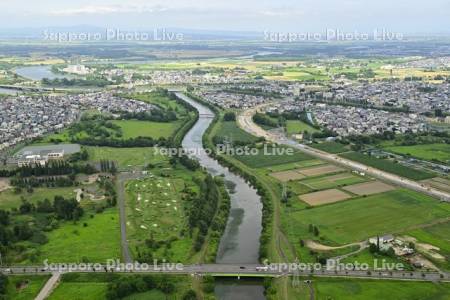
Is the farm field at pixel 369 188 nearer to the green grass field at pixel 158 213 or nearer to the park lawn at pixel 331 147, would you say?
the park lawn at pixel 331 147

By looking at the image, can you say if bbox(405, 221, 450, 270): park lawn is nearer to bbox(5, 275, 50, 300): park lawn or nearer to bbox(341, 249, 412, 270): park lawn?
bbox(341, 249, 412, 270): park lawn

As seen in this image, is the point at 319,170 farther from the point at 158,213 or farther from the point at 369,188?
the point at 158,213

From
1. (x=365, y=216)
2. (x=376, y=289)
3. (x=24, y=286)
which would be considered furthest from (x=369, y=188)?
(x=24, y=286)

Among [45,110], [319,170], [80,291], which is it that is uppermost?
[45,110]

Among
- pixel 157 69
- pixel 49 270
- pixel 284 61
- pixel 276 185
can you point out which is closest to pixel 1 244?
pixel 49 270

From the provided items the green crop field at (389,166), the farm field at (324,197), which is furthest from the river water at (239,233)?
the green crop field at (389,166)

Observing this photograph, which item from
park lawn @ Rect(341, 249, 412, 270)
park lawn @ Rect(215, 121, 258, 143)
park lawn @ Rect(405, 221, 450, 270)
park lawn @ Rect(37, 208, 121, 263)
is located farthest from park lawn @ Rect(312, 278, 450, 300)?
park lawn @ Rect(215, 121, 258, 143)
